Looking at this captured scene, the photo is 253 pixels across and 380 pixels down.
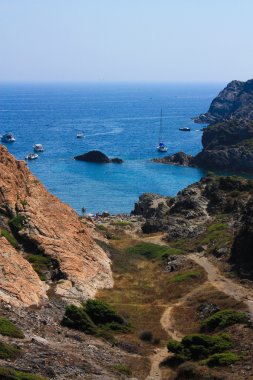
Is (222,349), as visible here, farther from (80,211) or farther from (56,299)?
(80,211)

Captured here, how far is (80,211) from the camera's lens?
104m

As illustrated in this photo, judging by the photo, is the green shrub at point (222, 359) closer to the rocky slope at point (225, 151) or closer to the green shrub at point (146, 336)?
the green shrub at point (146, 336)

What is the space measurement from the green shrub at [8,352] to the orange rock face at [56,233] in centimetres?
1332

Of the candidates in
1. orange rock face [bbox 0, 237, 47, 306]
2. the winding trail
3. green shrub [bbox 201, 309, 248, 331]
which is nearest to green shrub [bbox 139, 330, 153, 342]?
the winding trail

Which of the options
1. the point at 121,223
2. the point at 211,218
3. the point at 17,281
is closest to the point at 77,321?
the point at 17,281

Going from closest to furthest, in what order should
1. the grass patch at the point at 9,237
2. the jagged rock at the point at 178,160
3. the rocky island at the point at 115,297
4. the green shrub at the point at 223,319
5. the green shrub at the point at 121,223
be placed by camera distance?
the rocky island at the point at 115,297 → the green shrub at the point at 223,319 → the grass patch at the point at 9,237 → the green shrub at the point at 121,223 → the jagged rock at the point at 178,160

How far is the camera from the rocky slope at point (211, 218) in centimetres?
5344

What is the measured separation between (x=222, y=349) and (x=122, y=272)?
21.9m

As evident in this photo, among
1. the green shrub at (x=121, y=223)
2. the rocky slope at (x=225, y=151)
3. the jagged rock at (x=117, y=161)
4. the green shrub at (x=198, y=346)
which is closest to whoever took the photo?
the green shrub at (x=198, y=346)

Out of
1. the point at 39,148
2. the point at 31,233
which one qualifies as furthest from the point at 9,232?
the point at 39,148

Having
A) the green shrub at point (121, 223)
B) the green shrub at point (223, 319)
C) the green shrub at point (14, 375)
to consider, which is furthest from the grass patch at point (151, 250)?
the green shrub at point (14, 375)

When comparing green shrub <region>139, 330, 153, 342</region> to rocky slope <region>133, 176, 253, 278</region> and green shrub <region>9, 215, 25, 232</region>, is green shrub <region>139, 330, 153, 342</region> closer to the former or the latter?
rocky slope <region>133, 176, 253, 278</region>

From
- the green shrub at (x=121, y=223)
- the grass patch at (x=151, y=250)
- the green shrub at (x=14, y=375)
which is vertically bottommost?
the green shrub at (x=121, y=223)

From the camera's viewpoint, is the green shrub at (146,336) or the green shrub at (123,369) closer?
the green shrub at (123,369)
